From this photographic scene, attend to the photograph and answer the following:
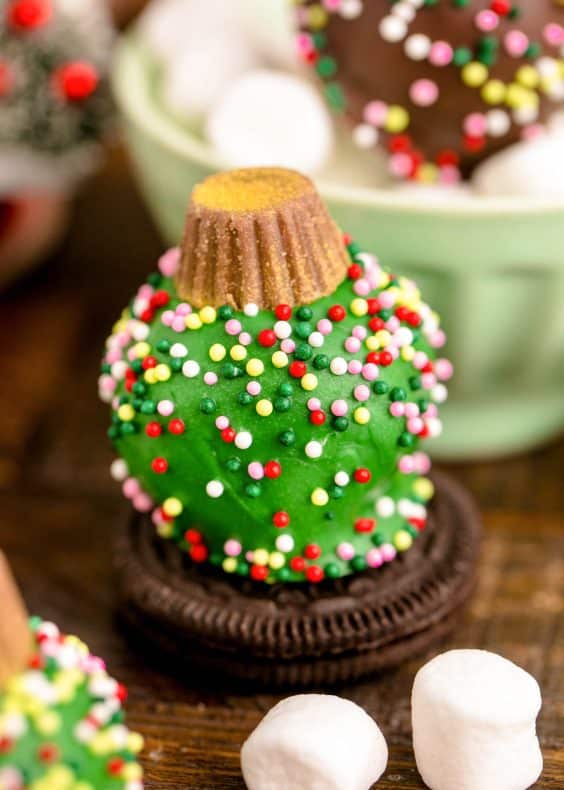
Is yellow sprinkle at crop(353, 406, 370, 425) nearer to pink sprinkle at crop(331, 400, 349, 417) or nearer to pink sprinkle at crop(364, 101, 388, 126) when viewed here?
pink sprinkle at crop(331, 400, 349, 417)

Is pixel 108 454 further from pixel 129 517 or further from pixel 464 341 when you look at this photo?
pixel 464 341

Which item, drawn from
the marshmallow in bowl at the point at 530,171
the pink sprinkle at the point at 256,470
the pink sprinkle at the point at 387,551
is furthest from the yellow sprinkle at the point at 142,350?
the marshmallow in bowl at the point at 530,171

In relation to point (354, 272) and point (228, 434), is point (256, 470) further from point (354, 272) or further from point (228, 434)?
point (354, 272)

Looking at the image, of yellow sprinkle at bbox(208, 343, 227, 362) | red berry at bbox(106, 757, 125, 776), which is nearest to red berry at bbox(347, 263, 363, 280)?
yellow sprinkle at bbox(208, 343, 227, 362)

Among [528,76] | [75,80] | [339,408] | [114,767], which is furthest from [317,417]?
[75,80]

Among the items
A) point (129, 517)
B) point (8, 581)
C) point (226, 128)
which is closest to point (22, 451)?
point (129, 517)

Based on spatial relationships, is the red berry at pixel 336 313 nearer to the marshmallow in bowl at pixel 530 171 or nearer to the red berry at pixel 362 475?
the red berry at pixel 362 475
